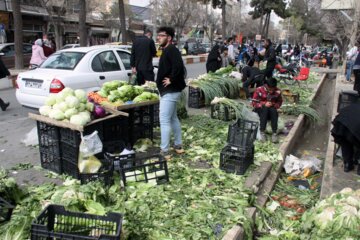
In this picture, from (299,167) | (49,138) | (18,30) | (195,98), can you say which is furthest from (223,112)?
(18,30)

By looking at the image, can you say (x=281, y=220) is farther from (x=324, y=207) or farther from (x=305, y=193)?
(x=305, y=193)

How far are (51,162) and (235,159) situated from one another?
2740mm

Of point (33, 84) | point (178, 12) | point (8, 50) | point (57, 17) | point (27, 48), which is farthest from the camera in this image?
point (178, 12)

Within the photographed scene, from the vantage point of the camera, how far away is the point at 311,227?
12.5 feet

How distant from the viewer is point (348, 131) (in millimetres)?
5359

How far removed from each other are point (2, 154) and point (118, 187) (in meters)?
2.71

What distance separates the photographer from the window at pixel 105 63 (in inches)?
322

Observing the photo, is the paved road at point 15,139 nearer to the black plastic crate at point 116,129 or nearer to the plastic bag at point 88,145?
the plastic bag at point 88,145

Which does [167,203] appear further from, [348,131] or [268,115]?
[268,115]

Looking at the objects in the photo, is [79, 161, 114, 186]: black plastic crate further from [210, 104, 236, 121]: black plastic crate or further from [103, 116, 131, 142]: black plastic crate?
[210, 104, 236, 121]: black plastic crate

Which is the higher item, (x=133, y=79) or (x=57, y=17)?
(x=57, y=17)

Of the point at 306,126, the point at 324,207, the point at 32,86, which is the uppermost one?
Answer: the point at 32,86

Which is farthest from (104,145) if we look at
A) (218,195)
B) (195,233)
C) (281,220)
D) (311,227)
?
(311,227)

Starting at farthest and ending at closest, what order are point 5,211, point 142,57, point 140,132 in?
point 142,57 → point 140,132 → point 5,211
